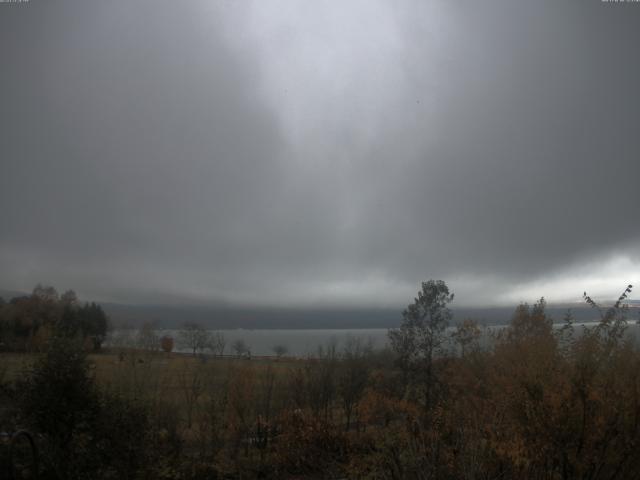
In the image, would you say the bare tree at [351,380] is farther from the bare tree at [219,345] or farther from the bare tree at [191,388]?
the bare tree at [219,345]

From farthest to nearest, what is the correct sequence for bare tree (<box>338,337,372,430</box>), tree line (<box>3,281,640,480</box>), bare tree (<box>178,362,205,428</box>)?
bare tree (<box>338,337,372,430</box>)
bare tree (<box>178,362,205,428</box>)
tree line (<box>3,281,640,480</box>)

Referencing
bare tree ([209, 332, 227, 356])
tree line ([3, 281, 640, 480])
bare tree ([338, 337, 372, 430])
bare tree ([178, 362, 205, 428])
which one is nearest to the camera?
tree line ([3, 281, 640, 480])

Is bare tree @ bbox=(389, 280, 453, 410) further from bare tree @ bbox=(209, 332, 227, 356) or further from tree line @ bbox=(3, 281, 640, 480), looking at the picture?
bare tree @ bbox=(209, 332, 227, 356)

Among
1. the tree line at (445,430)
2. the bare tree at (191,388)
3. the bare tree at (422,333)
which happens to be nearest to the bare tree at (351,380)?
the bare tree at (422,333)

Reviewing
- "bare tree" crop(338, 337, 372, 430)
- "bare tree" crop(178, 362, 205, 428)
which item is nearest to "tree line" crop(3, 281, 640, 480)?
"bare tree" crop(178, 362, 205, 428)

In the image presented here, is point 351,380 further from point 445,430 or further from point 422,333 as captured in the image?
point 445,430

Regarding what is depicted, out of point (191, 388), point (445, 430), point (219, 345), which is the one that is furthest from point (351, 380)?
point (219, 345)

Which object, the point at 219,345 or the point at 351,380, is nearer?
the point at 351,380

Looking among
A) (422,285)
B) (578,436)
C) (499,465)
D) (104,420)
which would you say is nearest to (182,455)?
(104,420)

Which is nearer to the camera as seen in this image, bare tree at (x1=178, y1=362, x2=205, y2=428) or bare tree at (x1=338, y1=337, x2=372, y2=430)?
bare tree at (x1=178, y1=362, x2=205, y2=428)

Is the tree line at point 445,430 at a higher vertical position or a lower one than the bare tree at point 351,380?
higher

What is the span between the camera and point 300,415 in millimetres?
19156

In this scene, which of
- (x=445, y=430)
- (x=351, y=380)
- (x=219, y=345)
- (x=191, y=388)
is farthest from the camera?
(x=219, y=345)

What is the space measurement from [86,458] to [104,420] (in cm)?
90
